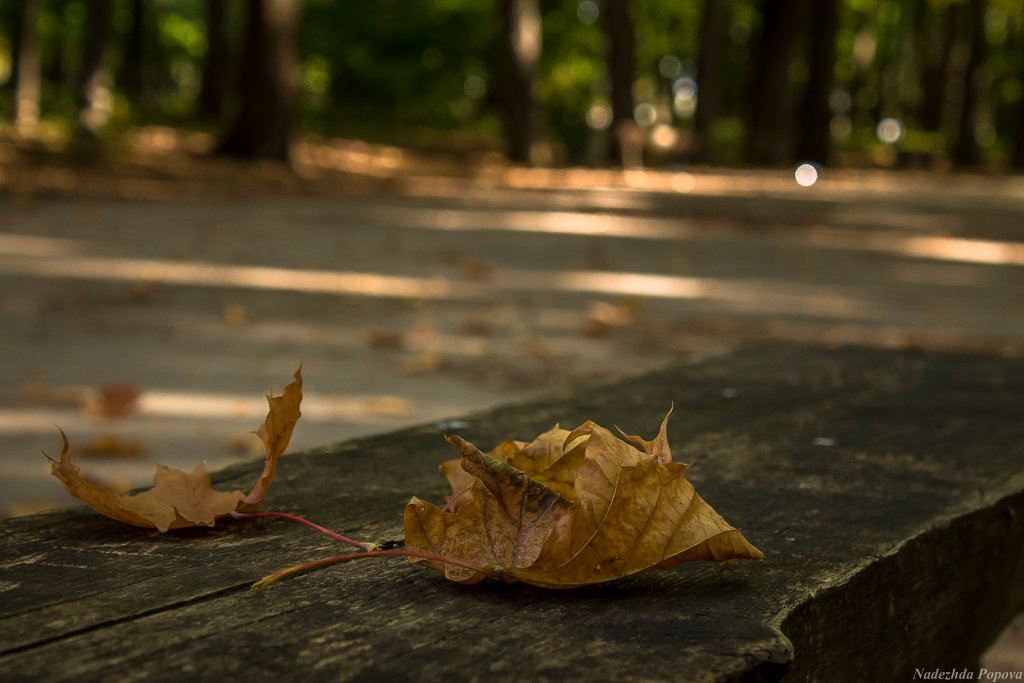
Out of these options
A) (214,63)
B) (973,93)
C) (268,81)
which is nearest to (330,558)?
(268,81)

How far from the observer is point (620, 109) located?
2289cm

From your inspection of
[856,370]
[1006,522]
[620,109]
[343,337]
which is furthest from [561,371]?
[620,109]

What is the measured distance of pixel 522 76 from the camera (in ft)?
68.6

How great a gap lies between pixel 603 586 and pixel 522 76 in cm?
2021

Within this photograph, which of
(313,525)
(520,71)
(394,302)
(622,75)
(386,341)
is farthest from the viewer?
(622,75)

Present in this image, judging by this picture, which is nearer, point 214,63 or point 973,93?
point 214,63

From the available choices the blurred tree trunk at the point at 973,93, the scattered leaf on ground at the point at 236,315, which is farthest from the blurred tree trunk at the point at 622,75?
the scattered leaf on ground at the point at 236,315

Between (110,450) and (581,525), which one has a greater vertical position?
(581,525)

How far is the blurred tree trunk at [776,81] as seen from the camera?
25906 millimetres

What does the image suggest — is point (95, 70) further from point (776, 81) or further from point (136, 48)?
point (136, 48)

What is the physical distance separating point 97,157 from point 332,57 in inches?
544

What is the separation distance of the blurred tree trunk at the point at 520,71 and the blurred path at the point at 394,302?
5.25 meters

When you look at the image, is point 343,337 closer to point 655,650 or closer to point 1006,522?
point 1006,522

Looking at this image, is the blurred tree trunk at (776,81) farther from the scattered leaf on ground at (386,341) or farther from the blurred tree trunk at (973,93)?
the scattered leaf on ground at (386,341)
